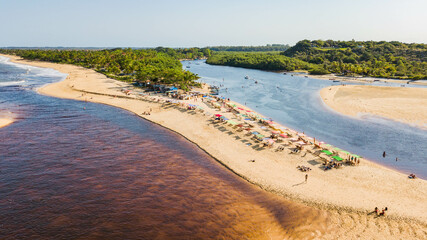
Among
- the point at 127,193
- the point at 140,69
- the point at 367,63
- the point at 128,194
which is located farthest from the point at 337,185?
the point at 367,63

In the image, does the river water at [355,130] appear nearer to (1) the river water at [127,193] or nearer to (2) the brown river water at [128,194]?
(2) the brown river water at [128,194]

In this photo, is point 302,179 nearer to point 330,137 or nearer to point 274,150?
point 274,150

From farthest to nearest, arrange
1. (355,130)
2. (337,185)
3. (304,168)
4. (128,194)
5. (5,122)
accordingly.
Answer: (355,130) < (5,122) < (304,168) < (337,185) < (128,194)

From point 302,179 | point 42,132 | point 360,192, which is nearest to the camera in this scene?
point 360,192

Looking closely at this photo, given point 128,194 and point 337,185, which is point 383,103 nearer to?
point 337,185

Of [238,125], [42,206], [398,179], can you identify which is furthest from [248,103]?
[42,206]

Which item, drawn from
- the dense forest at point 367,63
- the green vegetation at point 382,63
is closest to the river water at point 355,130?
the green vegetation at point 382,63
